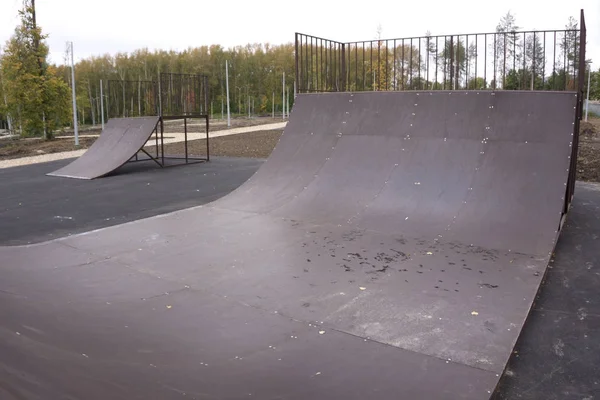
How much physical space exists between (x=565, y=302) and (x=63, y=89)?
73.4 feet

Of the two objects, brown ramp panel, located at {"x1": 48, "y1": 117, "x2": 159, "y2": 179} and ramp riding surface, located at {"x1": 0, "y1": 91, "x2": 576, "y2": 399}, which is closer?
ramp riding surface, located at {"x1": 0, "y1": 91, "x2": 576, "y2": 399}

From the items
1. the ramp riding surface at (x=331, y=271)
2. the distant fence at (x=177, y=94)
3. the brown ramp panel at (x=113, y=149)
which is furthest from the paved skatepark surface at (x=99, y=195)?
the distant fence at (x=177, y=94)

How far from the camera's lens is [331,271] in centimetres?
399

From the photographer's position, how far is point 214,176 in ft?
33.0

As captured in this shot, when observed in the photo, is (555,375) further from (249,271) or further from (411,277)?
(249,271)

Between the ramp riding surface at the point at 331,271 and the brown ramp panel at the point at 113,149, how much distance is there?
4.78 meters

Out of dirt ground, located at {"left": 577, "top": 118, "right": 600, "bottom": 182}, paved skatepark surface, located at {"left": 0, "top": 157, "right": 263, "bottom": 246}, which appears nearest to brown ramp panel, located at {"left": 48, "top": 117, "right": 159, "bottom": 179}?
paved skatepark surface, located at {"left": 0, "top": 157, "right": 263, "bottom": 246}

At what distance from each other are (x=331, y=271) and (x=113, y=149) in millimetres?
8998

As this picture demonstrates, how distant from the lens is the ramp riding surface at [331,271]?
2379mm

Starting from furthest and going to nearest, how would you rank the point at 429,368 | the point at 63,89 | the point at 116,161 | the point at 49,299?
the point at 63,89
the point at 116,161
the point at 49,299
the point at 429,368

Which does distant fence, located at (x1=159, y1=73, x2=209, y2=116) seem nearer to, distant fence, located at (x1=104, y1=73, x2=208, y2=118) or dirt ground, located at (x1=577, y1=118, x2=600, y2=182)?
distant fence, located at (x1=104, y1=73, x2=208, y2=118)

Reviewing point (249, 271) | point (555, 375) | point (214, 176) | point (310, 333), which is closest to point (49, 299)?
point (249, 271)

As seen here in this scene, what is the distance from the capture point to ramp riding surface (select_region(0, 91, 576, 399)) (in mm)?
2379

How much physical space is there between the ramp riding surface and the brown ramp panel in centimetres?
478
